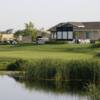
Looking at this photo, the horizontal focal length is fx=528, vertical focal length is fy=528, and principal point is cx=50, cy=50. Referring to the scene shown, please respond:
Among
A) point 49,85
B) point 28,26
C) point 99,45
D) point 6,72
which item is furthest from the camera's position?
point 28,26

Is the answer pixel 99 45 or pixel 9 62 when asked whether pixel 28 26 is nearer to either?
pixel 99 45

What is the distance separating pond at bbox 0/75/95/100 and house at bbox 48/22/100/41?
61.4m

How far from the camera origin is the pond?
28.1 meters

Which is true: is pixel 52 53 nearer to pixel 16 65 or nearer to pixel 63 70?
pixel 16 65

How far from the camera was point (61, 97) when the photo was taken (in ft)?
93.4

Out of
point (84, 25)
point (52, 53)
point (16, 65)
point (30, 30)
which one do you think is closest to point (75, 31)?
point (84, 25)

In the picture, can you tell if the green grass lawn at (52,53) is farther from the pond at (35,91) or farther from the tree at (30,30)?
the tree at (30,30)

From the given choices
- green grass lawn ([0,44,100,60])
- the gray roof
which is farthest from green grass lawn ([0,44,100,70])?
the gray roof

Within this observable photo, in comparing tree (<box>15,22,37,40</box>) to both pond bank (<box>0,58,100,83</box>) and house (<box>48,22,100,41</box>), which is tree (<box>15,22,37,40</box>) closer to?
house (<box>48,22,100,41</box>)

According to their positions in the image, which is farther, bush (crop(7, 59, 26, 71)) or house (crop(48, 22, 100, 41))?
house (crop(48, 22, 100, 41))

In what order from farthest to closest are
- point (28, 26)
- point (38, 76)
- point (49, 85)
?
point (28, 26) → point (38, 76) → point (49, 85)

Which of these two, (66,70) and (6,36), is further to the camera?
(6,36)

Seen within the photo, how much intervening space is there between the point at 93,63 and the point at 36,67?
3931 mm

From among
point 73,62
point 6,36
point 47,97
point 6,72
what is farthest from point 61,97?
point 6,36
